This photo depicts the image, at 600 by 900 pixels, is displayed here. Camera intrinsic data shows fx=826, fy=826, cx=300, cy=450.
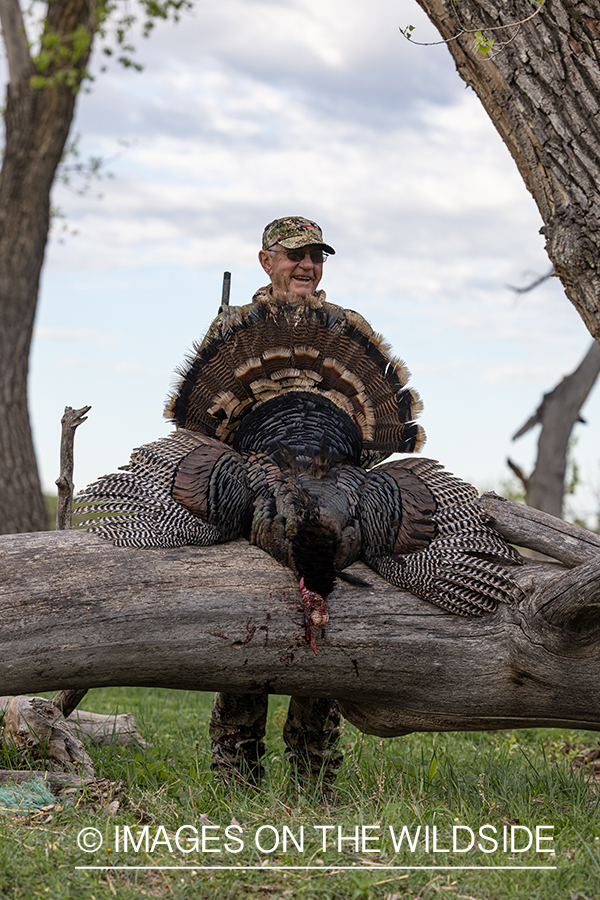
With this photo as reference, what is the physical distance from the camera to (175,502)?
188 inches

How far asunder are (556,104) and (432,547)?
8.95 ft

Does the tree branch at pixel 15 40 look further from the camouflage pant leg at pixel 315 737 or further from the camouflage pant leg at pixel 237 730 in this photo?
the camouflage pant leg at pixel 315 737

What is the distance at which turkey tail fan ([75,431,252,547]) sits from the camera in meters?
4.68

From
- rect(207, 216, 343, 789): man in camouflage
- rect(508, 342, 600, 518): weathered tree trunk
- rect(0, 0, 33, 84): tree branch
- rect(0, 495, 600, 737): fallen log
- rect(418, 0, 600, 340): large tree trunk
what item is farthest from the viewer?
rect(508, 342, 600, 518): weathered tree trunk

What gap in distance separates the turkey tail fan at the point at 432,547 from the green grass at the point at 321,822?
1.11 m

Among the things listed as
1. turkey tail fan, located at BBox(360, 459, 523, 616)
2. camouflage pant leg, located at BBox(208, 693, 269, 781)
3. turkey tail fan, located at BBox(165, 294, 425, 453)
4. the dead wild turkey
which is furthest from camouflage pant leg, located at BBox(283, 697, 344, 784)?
turkey tail fan, located at BBox(165, 294, 425, 453)

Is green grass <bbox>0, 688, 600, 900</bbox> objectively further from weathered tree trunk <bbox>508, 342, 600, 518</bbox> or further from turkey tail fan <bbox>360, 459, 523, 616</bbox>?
weathered tree trunk <bbox>508, 342, 600, 518</bbox>

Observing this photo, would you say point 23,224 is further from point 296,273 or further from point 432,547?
point 432,547

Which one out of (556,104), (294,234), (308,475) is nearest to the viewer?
(308,475)

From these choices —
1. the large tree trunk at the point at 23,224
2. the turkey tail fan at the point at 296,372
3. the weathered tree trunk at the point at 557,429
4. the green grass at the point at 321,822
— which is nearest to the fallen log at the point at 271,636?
the green grass at the point at 321,822

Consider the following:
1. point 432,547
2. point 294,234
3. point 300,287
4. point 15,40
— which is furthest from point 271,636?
point 15,40

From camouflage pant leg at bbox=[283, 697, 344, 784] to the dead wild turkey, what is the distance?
0.94 meters

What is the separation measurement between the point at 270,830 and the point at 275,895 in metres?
0.49

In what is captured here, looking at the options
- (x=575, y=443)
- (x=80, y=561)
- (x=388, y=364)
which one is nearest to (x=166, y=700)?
(x=80, y=561)
